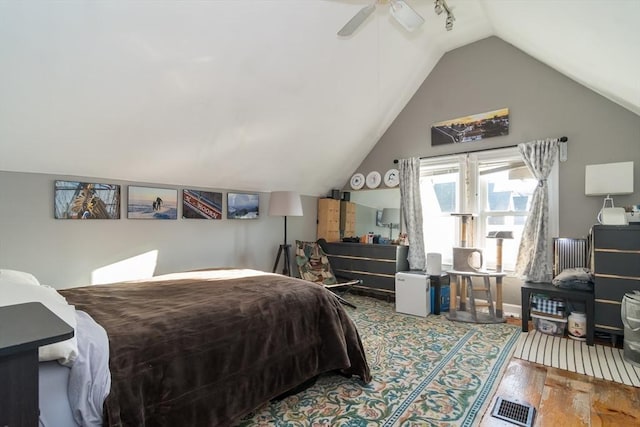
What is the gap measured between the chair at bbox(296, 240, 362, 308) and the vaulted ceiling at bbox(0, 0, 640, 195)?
1199mm

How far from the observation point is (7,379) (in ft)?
2.23

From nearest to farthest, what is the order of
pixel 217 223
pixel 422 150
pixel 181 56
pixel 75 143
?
pixel 181 56 → pixel 75 143 → pixel 217 223 → pixel 422 150

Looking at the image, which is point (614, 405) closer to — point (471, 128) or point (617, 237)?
point (617, 237)

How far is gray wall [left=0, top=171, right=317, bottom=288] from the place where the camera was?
102 inches

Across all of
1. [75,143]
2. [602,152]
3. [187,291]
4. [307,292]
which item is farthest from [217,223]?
[602,152]

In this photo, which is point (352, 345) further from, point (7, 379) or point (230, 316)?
point (7, 379)

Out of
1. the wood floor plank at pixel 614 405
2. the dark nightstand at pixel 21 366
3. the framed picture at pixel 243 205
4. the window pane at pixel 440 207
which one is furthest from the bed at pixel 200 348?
the window pane at pixel 440 207

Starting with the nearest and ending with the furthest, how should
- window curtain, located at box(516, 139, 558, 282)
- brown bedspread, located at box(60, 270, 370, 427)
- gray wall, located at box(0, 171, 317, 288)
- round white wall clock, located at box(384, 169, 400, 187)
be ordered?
1. brown bedspread, located at box(60, 270, 370, 427)
2. gray wall, located at box(0, 171, 317, 288)
3. window curtain, located at box(516, 139, 558, 282)
4. round white wall clock, located at box(384, 169, 400, 187)

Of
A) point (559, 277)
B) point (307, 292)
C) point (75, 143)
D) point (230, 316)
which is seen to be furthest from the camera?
point (559, 277)

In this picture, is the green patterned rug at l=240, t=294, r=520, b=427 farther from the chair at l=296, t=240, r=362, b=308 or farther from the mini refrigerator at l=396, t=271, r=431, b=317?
the chair at l=296, t=240, r=362, b=308


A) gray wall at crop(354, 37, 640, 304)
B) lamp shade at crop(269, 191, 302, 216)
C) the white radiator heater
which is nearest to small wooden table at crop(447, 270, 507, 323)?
gray wall at crop(354, 37, 640, 304)

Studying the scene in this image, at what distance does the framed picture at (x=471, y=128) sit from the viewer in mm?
3932

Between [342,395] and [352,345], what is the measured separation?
316 millimetres

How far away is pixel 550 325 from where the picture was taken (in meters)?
3.15
